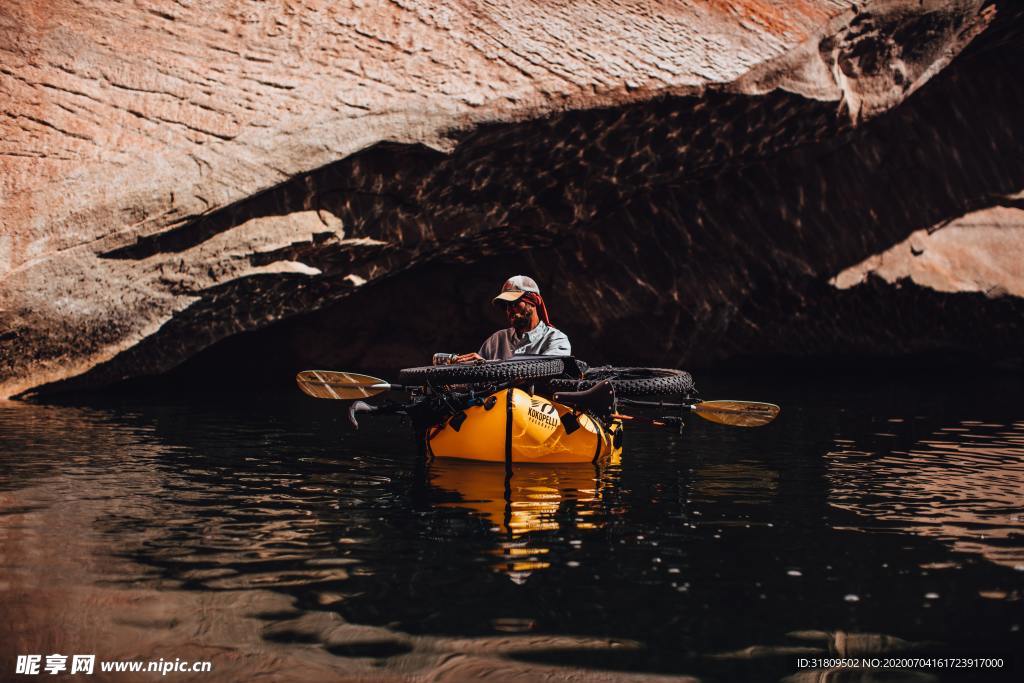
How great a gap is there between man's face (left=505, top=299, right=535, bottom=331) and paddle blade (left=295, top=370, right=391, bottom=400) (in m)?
1.24

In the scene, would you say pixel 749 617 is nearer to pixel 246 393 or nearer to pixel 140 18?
pixel 140 18

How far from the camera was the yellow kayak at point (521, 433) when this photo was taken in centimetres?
648

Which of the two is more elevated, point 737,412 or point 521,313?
point 521,313

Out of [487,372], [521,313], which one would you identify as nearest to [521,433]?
[487,372]

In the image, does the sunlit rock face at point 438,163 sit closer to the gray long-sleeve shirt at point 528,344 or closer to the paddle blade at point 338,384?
the paddle blade at point 338,384

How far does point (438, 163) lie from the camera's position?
33.4 feet

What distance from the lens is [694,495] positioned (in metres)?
5.63

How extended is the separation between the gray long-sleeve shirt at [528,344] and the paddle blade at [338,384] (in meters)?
0.98

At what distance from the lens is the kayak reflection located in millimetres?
4234

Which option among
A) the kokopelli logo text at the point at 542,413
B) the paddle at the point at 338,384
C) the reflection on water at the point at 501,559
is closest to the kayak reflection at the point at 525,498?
the reflection on water at the point at 501,559

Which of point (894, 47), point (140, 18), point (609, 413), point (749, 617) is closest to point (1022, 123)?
point (894, 47)

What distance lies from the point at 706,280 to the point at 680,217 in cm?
102

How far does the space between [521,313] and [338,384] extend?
5.43 ft

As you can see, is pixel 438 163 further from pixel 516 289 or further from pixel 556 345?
pixel 556 345
